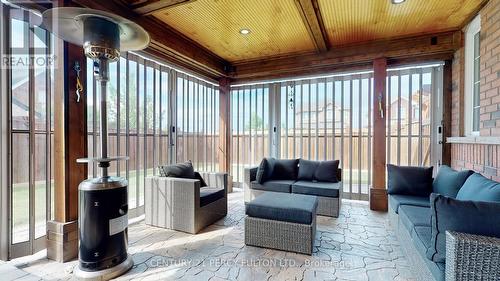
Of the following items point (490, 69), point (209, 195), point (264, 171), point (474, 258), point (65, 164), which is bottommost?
point (209, 195)

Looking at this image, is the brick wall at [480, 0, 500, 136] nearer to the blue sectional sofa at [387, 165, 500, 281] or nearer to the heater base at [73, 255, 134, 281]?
the blue sectional sofa at [387, 165, 500, 281]

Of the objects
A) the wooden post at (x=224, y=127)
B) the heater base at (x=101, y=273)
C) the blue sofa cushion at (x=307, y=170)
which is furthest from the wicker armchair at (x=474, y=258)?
the wooden post at (x=224, y=127)

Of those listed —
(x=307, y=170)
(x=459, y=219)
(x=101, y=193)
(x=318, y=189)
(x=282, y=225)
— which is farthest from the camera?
(x=307, y=170)

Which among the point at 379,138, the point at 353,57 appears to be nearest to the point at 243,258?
the point at 379,138

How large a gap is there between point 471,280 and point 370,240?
154 cm

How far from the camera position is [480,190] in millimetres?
1881

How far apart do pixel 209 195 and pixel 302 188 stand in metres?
1.45

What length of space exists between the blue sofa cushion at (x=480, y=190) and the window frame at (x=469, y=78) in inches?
55.8

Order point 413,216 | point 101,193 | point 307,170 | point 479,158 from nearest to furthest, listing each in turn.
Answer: point 101,193
point 413,216
point 479,158
point 307,170

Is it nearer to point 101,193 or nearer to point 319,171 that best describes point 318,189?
point 319,171

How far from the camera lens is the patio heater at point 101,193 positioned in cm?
190

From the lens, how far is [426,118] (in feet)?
13.3

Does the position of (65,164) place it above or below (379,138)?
below

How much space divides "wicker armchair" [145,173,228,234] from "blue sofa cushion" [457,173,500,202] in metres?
2.68
